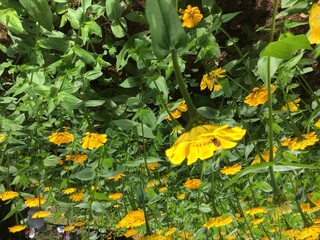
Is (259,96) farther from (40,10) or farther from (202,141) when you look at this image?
(202,141)

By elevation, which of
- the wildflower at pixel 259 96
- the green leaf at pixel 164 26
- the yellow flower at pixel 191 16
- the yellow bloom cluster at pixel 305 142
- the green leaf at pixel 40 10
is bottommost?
the yellow bloom cluster at pixel 305 142

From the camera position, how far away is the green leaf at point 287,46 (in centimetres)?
32

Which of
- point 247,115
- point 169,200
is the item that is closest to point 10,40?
point 247,115

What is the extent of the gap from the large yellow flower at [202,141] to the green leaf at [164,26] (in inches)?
2.4

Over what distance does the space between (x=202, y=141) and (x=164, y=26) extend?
91 mm

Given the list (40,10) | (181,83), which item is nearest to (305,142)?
(40,10)

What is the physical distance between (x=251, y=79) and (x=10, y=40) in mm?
503

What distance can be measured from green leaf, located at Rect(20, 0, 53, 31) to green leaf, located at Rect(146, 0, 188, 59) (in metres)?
0.31

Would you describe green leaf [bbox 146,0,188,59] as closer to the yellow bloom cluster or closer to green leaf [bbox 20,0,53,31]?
green leaf [bbox 20,0,53,31]

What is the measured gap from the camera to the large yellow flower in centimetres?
32

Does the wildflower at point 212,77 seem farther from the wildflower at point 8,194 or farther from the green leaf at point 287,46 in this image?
the wildflower at point 8,194

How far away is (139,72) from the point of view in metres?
1.00

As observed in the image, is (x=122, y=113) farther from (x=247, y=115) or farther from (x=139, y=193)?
(x=139, y=193)

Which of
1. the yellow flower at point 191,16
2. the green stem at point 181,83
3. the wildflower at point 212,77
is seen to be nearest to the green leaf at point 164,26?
the green stem at point 181,83
